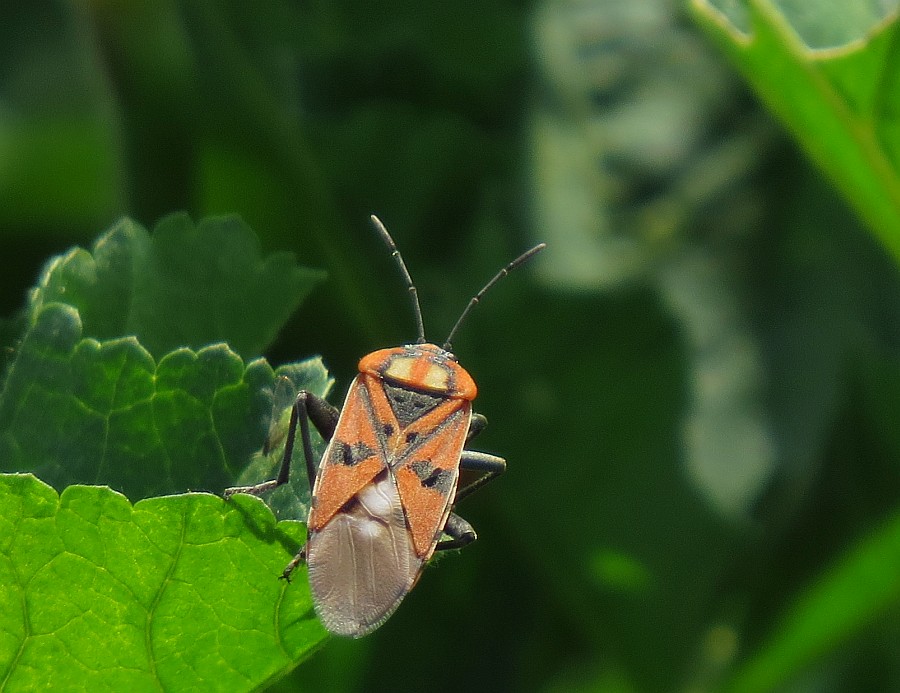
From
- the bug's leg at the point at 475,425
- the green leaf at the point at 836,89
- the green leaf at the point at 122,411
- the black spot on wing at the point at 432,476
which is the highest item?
the green leaf at the point at 836,89

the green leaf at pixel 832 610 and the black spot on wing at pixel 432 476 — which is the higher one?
the black spot on wing at pixel 432 476

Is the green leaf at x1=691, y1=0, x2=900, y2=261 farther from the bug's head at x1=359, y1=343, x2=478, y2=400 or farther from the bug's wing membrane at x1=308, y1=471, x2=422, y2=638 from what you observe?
the bug's wing membrane at x1=308, y1=471, x2=422, y2=638

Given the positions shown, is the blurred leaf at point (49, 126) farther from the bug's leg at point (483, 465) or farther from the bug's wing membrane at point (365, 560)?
the bug's wing membrane at point (365, 560)

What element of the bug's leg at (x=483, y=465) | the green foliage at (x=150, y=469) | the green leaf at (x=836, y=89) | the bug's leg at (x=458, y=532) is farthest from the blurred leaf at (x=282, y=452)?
the green leaf at (x=836, y=89)

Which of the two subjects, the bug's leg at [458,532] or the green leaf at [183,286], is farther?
the bug's leg at [458,532]


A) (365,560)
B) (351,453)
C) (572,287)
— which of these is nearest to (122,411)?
(365,560)

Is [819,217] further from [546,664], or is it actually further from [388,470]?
[388,470]
